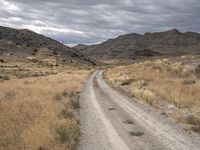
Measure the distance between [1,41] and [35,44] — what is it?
22899mm

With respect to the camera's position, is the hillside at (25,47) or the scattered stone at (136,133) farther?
the hillside at (25,47)

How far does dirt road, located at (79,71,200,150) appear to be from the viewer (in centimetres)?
1136

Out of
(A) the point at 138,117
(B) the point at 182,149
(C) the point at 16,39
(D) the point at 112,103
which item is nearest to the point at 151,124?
(A) the point at 138,117

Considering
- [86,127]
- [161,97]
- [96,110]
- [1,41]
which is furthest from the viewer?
[1,41]

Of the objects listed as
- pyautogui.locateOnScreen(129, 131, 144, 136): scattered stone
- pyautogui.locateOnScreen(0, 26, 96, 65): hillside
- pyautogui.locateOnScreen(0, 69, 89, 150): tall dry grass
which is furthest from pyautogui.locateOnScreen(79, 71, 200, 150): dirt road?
pyautogui.locateOnScreen(0, 26, 96, 65): hillside

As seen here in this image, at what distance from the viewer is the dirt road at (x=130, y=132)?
11.4 meters

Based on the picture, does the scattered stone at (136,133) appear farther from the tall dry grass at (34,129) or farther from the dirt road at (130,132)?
the tall dry grass at (34,129)

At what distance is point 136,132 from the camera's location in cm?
1325

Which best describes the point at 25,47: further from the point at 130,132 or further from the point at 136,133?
the point at 136,133

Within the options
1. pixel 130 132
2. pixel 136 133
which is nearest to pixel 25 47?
pixel 130 132

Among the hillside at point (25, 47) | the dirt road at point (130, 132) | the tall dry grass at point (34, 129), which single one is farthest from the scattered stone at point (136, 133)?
the hillside at point (25, 47)

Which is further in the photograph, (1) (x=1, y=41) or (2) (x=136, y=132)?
(1) (x=1, y=41)

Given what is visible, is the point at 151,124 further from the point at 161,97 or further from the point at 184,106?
the point at 161,97

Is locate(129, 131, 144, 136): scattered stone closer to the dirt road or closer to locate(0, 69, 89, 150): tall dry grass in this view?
the dirt road
